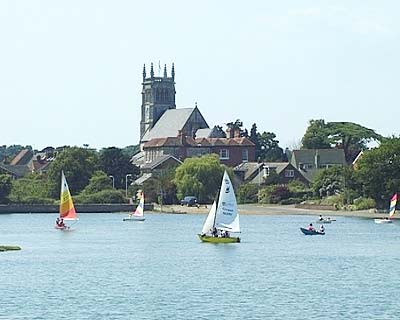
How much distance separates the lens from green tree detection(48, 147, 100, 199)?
15712 cm

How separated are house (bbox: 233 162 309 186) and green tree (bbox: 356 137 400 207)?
114ft

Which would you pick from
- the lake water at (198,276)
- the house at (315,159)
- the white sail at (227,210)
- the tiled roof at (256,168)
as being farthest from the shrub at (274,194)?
the white sail at (227,210)

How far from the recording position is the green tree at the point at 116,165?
559ft

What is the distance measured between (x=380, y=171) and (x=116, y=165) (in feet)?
177

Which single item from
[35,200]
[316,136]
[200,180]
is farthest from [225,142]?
[35,200]

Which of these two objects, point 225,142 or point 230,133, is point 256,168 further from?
point 230,133

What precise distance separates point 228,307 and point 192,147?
14422cm

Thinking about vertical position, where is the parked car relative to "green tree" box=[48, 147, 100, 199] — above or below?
below

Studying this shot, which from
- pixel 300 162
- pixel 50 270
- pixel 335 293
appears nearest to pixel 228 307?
pixel 335 293

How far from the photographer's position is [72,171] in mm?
159625

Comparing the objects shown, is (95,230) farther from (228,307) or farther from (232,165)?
(232,165)

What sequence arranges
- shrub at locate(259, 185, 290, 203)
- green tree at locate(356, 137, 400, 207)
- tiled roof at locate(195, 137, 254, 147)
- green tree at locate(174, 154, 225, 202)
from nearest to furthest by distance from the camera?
1. green tree at locate(356, 137, 400, 207)
2. shrub at locate(259, 185, 290, 203)
3. green tree at locate(174, 154, 225, 202)
4. tiled roof at locate(195, 137, 254, 147)

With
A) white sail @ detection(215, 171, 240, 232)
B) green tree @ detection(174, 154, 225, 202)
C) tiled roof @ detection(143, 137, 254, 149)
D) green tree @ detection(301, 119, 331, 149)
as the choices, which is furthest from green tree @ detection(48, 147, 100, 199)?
white sail @ detection(215, 171, 240, 232)

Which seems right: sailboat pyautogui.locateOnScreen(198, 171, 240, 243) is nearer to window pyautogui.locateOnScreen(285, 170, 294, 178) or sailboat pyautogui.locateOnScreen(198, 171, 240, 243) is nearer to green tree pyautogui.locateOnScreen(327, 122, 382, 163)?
window pyautogui.locateOnScreen(285, 170, 294, 178)
